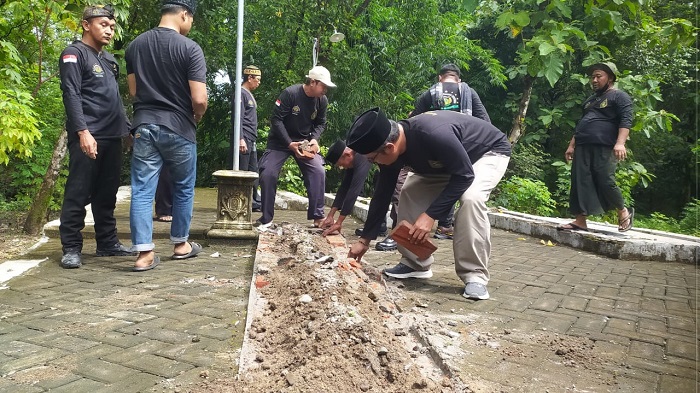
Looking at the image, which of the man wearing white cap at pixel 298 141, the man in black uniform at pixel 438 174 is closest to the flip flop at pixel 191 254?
the man wearing white cap at pixel 298 141

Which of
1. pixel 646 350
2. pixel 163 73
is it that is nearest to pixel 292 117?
pixel 163 73

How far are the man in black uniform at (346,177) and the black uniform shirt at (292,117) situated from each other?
610 millimetres

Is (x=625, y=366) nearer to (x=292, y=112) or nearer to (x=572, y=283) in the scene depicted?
(x=572, y=283)

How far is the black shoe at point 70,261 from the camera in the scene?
396 centimetres

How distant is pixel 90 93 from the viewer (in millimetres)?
4195

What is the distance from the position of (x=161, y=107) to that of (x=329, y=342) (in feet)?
8.33

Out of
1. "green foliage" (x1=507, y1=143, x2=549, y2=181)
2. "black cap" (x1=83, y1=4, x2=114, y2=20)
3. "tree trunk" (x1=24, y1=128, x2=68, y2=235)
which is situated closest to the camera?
"black cap" (x1=83, y1=4, x2=114, y2=20)

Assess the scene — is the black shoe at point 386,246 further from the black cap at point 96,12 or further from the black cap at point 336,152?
the black cap at point 96,12

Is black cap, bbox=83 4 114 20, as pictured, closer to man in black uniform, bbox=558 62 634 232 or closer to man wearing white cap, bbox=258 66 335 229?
man wearing white cap, bbox=258 66 335 229

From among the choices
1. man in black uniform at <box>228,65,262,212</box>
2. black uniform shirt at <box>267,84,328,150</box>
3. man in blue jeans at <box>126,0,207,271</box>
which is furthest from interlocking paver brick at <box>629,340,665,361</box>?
man in black uniform at <box>228,65,262,212</box>

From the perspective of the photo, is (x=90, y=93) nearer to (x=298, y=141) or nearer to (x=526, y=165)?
(x=298, y=141)

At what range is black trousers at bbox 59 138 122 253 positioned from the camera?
409 centimetres

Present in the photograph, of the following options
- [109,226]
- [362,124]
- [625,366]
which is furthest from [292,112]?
[625,366]

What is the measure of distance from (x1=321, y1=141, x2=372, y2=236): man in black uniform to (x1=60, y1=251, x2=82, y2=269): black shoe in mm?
2351
